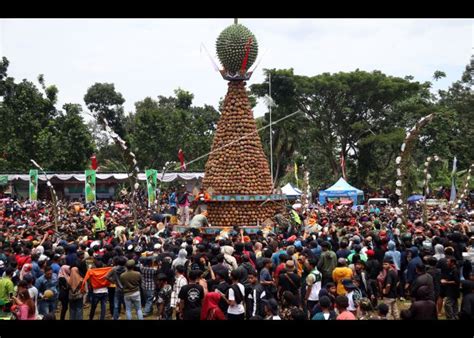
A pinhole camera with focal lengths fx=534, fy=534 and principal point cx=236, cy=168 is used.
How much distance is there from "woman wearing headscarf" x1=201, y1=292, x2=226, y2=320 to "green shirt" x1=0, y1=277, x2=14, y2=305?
11.4 ft

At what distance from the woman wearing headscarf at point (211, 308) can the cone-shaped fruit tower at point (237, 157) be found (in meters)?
11.7

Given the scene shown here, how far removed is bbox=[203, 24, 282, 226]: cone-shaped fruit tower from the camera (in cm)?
1973

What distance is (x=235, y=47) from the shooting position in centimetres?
2034

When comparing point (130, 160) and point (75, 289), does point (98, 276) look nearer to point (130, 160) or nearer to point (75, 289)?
point (75, 289)

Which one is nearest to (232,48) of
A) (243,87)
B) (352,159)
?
(243,87)

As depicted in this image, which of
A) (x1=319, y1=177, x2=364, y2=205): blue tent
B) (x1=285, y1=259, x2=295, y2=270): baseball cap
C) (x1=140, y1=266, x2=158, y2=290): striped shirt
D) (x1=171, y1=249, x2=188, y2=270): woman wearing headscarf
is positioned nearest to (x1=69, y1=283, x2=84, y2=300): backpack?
(x1=140, y1=266, x2=158, y2=290): striped shirt

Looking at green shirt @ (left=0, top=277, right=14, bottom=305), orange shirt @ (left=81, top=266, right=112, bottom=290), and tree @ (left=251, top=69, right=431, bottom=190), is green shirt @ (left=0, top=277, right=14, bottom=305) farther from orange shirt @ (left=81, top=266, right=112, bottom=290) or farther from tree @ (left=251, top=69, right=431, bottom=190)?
tree @ (left=251, top=69, right=431, bottom=190)

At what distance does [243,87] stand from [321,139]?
24.5 m

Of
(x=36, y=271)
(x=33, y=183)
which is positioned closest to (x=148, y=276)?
(x=36, y=271)

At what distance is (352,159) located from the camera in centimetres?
4616
